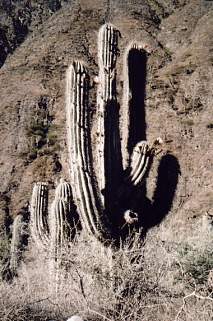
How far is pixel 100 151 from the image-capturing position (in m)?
10.4

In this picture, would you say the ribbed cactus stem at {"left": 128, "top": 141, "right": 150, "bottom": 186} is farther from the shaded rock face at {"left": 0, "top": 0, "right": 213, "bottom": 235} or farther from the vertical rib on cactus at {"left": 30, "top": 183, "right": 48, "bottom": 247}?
the shaded rock face at {"left": 0, "top": 0, "right": 213, "bottom": 235}

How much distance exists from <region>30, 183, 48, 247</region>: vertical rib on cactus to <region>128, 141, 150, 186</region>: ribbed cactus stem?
6.18 ft

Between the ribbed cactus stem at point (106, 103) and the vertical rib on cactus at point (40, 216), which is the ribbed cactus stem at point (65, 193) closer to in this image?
the ribbed cactus stem at point (106, 103)

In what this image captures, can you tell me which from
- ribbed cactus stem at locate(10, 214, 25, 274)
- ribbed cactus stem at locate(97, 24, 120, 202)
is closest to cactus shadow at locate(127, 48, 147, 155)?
ribbed cactus stem at locate(97, 24, 120, 202)

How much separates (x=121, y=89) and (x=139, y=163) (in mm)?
11129

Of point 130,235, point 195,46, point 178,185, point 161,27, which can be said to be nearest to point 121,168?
point 130,235

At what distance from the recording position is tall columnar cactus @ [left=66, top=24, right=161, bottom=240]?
9.79 metres

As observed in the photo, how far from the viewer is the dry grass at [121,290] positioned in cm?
639

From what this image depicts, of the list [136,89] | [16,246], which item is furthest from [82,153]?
[16,246]

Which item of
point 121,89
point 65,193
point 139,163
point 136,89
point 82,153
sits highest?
point 121,89

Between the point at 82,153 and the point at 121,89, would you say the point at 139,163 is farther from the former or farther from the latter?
the point at 121,89

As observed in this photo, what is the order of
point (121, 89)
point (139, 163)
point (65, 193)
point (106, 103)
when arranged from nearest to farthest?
point (65, 193), point (106, 103), point (139, 163), point (121, 89)

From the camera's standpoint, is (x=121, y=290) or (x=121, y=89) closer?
(x=121, y=290)

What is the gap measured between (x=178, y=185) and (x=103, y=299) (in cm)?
1151
